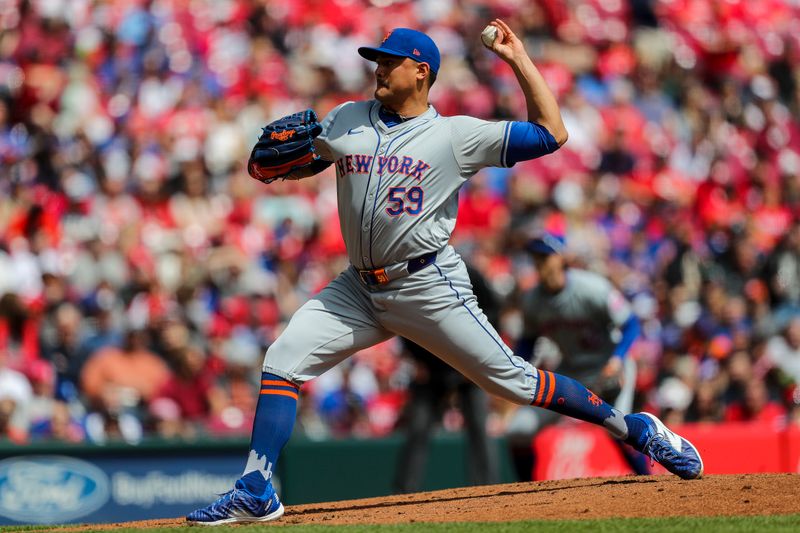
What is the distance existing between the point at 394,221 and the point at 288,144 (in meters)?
0.57

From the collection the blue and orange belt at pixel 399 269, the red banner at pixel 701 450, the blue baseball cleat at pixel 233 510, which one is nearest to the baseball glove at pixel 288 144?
the blue and orange belt at pixel 399 269

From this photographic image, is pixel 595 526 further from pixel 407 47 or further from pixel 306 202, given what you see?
pixel 306 202

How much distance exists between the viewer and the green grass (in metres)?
5.02

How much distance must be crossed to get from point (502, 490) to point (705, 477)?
3.28 feet

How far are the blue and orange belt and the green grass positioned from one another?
1038 millimetres

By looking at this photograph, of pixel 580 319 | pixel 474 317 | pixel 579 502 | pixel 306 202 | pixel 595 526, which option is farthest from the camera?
pixel 306 202

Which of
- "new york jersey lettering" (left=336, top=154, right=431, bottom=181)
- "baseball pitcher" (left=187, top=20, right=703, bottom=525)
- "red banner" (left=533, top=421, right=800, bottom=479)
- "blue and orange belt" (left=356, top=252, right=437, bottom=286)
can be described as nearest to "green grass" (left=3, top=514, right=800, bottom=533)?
"baseball pitcher" (left=187, top=20, right=703, bottom=525)

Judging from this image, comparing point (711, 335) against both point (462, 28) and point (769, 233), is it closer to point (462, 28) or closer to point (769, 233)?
point (769, 233)

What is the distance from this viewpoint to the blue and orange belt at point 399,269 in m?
5.52

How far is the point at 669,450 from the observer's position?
240 inches

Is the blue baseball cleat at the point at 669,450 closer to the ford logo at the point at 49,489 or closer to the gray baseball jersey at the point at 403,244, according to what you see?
the gray baseball jersey at the point at 403,244

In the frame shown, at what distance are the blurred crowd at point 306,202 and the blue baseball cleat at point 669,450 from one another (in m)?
3.86

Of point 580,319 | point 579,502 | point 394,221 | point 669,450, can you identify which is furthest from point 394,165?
point 580,319

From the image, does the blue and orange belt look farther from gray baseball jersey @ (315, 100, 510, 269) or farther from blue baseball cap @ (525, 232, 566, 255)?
blue baseball cap @ (525, 232, 566, 255)
